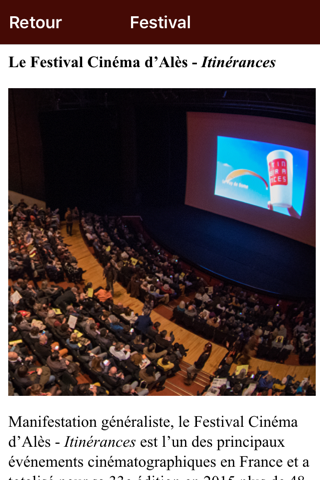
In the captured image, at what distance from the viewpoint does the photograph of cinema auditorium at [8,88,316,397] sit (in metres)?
7.73

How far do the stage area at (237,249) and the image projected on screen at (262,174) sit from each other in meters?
1.29

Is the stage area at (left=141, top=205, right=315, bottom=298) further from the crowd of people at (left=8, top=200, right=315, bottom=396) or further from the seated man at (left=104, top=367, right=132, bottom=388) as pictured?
the seated man at (left=104, top=367, right=132, bottom=388)

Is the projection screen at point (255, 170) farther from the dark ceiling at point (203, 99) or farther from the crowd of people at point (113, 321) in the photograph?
the crowd of people at point (113, 321)

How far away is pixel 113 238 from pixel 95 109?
252 inches

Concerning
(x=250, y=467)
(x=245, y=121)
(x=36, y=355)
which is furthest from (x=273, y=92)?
(x=250, y=467)

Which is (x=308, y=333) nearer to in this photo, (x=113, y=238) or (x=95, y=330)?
(x=95, y=330)

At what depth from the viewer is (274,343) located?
9.48 m

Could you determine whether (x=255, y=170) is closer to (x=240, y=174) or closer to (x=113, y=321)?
(x=240, y=174)

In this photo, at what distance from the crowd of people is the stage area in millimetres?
920

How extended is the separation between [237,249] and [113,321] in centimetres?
770

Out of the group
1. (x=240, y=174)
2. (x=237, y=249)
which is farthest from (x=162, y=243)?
(x=240, y=174)

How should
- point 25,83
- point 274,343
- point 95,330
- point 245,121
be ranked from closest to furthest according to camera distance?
1. point 25,83
2. point 95,330
3. point 274,343
4. point 245,121

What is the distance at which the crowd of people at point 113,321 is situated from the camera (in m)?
7.00

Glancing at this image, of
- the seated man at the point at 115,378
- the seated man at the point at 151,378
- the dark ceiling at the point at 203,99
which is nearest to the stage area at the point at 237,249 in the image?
the dark ceiling at the point at 203,99
